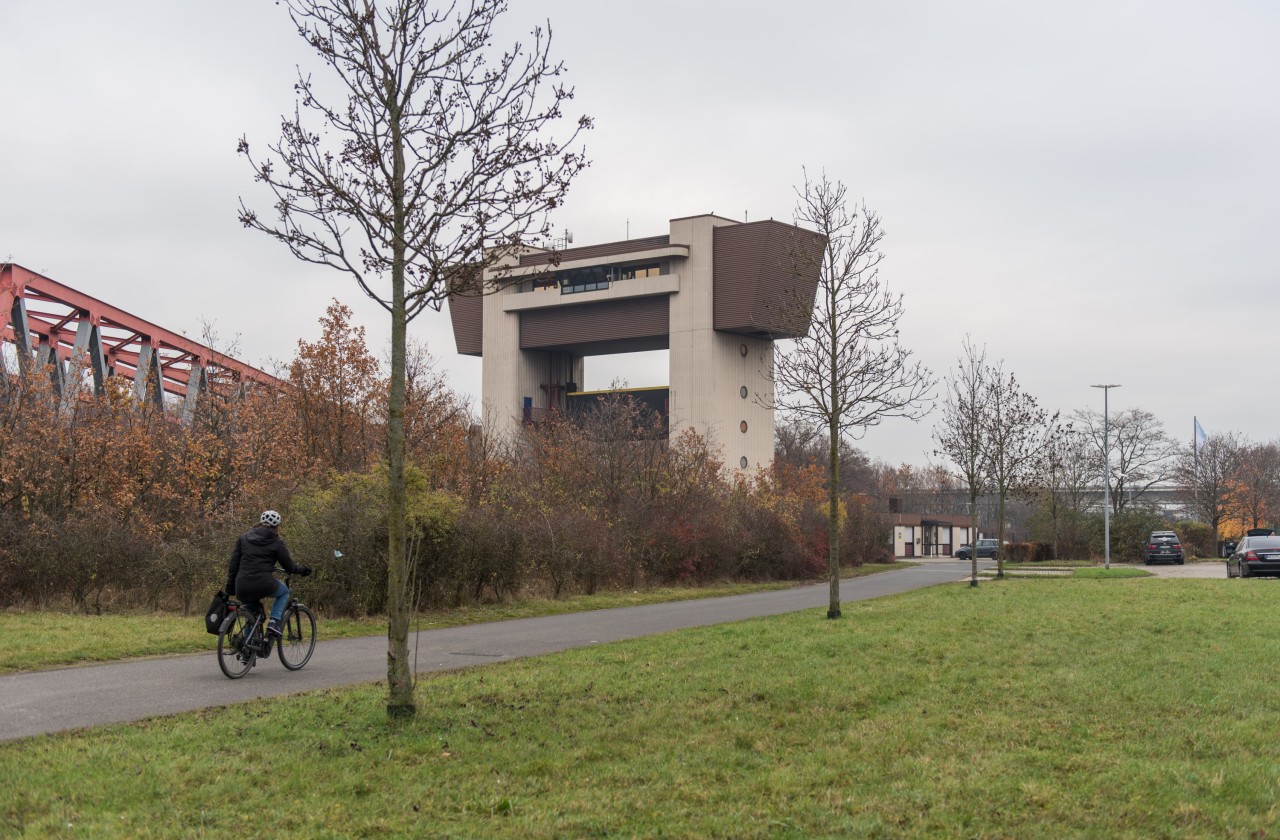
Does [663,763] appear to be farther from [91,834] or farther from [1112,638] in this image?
[1112,638]

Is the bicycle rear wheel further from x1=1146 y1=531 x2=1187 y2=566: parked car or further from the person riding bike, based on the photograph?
x1=1146 y1=531 x2=1187 y2=566: parked car

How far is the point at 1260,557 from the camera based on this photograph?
37.8 meters

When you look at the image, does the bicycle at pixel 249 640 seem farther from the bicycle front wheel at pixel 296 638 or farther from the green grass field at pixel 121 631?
the green grass field at pixel 121 631

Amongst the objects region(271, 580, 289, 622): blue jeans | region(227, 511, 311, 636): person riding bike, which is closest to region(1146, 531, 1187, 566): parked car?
region(271, 580, 289, 622): blue jeans

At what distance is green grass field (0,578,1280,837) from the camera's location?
21.5 ft

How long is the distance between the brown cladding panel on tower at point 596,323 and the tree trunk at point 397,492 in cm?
6550

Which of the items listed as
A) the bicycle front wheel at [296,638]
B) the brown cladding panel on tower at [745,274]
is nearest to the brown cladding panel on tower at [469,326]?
the brown cladding panel on tower at [745,274]

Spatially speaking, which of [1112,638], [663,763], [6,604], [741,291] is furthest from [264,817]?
[741,291]

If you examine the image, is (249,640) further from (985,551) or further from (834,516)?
(985,551)

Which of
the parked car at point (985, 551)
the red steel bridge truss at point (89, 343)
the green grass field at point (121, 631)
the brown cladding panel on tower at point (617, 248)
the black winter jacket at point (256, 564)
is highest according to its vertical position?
the brown cladding panel on tower at point (617, 248)

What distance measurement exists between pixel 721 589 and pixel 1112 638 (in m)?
19.3

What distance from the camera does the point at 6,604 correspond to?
1916 cm

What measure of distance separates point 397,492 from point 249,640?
4.34m

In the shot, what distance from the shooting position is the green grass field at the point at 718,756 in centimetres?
655
